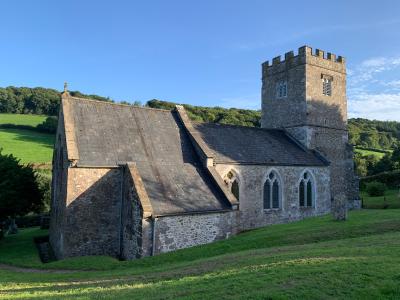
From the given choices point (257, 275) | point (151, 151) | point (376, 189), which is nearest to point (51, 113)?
point (151, 151)

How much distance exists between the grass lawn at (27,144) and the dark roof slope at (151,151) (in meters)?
31.8

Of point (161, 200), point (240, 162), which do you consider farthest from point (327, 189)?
point (161, 200)

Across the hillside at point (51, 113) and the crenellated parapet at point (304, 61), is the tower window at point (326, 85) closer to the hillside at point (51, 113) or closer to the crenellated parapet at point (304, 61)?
the crenellated parapet at point (304, 61)

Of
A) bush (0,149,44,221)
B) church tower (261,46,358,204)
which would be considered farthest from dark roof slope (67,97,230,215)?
church tower (261,46,358,204)

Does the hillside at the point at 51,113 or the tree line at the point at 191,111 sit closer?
the hillside at the point at 51,113

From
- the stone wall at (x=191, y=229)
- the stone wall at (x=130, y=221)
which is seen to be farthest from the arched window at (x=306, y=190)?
the stone wall at (x=130, y=221)

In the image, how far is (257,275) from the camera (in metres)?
9.66

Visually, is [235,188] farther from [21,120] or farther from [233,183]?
[21,120]

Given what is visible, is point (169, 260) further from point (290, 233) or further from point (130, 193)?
point (290, 233)

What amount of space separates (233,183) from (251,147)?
4.29 m

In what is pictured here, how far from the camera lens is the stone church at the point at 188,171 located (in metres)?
19.6

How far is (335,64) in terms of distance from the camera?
36.4 m

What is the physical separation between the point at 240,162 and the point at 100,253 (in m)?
11.5

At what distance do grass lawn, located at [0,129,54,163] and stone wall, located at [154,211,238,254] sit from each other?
38.4m
